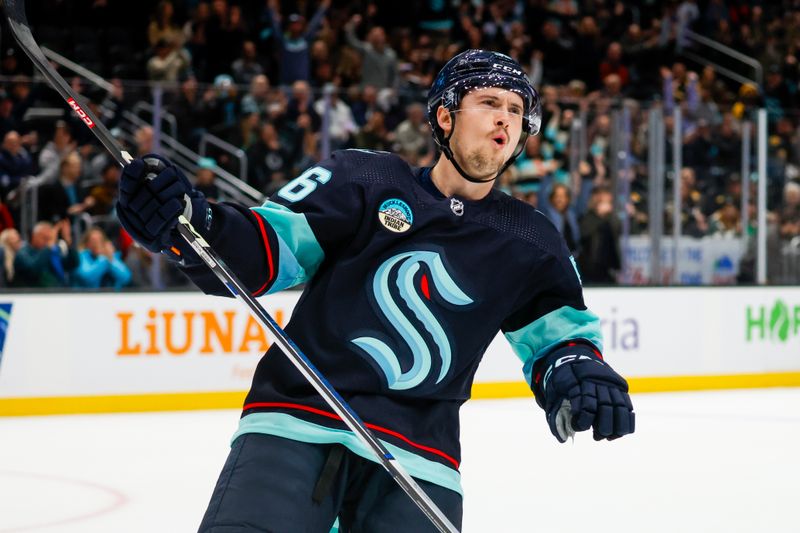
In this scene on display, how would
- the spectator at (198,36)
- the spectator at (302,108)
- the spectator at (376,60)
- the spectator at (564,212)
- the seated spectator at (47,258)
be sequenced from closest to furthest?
the seated spectator at (47,258) → the spectator at (302,108) → the spectator at (564,212) → the spectator at (198,36) → the spectator at (376,60)

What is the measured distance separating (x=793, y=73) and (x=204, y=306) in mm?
7224

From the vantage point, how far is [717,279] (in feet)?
25.0

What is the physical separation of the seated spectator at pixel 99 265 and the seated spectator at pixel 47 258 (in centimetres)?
5

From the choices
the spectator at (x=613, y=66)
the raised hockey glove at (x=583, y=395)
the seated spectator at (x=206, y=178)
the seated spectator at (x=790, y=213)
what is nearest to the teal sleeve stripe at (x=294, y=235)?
the raised hockey glove at (x=583, y=395)

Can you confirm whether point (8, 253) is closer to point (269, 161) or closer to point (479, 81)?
point (269, 161)

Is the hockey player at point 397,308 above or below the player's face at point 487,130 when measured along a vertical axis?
below

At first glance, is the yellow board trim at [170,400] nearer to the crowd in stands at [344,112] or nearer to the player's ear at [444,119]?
the crowd in stands at [344,112]

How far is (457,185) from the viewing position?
81.4 inches

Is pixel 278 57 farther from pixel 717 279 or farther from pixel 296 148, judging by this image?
pixel 717 279

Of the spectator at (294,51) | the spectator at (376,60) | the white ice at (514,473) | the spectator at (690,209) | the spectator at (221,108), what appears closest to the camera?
the white ice at (514,473)

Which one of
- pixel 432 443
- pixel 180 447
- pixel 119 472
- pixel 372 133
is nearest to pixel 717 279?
pixel 372 133

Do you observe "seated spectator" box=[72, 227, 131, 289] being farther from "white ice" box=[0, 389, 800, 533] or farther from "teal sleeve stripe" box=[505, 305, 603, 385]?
"teal sleeve stripe" box=[505, 305, 603, 385]

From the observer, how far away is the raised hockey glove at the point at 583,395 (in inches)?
76.2

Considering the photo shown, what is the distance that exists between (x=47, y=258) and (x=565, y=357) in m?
4.48
